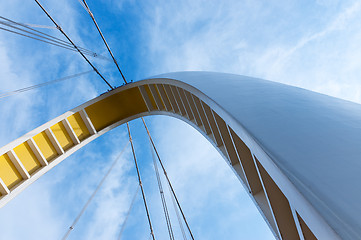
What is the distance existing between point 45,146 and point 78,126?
1959 millimetres

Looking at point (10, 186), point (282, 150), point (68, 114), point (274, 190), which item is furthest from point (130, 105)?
point (282, 150)

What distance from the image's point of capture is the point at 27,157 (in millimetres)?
10734

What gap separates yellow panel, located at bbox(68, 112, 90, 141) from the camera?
12.6 metres

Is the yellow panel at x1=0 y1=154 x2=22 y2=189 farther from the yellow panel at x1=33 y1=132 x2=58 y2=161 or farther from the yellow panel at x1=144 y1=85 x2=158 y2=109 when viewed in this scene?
the yellow panel at x1=144 y1=85 x2=158 y2=109

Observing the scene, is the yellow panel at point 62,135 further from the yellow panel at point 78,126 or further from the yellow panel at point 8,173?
the yellow panel at point 8,173

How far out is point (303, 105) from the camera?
4441 millimetres

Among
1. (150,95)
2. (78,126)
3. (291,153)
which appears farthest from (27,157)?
(291,153)

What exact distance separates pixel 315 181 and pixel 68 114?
38.0ft

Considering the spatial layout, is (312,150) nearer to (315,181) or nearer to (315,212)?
(315,181)

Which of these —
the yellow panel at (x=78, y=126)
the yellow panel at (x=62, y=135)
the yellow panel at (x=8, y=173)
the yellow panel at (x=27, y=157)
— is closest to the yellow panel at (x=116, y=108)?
the yellow panel at (x=78, y=126)

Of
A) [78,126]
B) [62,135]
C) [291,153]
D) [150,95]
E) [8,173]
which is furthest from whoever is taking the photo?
[150,95]

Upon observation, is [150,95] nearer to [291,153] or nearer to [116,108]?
[116,108]

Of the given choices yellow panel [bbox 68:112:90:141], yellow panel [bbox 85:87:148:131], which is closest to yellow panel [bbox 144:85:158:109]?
yellow panel [bbox 85:87:148:131]

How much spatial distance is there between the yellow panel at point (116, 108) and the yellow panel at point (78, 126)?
57 cm
